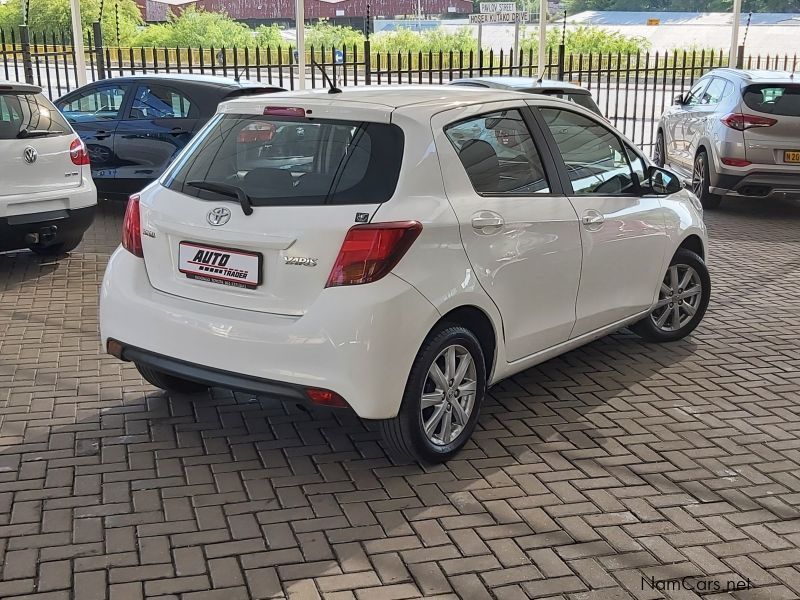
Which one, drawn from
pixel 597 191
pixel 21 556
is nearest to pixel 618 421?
pixel 597 191

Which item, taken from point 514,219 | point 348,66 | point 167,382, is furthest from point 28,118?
point 348,66

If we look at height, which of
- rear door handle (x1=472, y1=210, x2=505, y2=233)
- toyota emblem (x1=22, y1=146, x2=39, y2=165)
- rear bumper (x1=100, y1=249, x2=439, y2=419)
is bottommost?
rear bumper (x1=100, y1=249, x2=439, y2=419)

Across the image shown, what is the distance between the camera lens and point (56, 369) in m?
5.76

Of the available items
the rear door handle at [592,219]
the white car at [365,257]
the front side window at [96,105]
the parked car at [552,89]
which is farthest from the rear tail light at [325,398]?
the front side window at [96,105]

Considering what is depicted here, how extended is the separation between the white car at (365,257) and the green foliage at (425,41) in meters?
22.1

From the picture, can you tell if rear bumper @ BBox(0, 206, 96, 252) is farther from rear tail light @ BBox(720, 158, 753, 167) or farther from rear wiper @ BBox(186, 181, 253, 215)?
rear tail light @ BBox(720, 158, 753, 167)

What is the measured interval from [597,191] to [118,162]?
6722 millimetres

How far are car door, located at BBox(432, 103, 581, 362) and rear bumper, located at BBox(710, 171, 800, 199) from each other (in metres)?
7.01

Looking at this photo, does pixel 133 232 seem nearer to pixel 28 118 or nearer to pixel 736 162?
pixel 28 118

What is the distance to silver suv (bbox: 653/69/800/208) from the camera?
11.1 m

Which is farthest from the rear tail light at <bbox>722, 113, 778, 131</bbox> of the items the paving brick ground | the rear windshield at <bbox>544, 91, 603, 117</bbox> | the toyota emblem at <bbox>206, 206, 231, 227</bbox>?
the toyota emblem at <bbox>206, 206, 231, 227</bbox>

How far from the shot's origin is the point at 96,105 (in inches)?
430

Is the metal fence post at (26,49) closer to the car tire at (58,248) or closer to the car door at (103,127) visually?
the car door at (103,127)

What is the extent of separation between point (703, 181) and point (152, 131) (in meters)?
6.73
